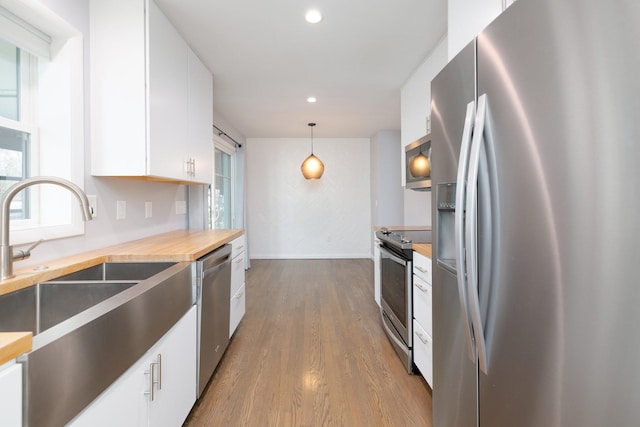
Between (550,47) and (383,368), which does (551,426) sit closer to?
(550,47)

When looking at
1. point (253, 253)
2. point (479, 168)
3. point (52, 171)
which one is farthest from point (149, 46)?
point (253, 253)

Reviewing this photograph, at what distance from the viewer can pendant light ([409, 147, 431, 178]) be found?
7.40 feet

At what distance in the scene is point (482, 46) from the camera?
96 centimetres

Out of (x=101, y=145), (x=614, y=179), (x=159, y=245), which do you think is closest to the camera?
(x=614, y=179)

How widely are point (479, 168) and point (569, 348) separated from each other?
0.50 meters

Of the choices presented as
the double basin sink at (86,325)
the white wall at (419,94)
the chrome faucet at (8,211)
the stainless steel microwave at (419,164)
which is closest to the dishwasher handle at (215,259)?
the double basin sink at (86,325)

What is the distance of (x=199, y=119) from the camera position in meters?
2.52

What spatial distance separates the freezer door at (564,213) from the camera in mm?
551

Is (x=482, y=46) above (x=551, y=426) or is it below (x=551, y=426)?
above

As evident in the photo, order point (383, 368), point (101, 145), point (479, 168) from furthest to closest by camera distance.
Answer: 1. point (383, 368)
2. point (101, 145)
3. point (479, 168)

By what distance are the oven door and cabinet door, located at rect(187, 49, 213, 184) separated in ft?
5.46

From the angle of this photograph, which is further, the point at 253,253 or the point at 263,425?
the point at 253,253

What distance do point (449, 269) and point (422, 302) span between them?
73cm

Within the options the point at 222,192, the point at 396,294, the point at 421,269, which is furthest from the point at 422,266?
the point at 222,192
